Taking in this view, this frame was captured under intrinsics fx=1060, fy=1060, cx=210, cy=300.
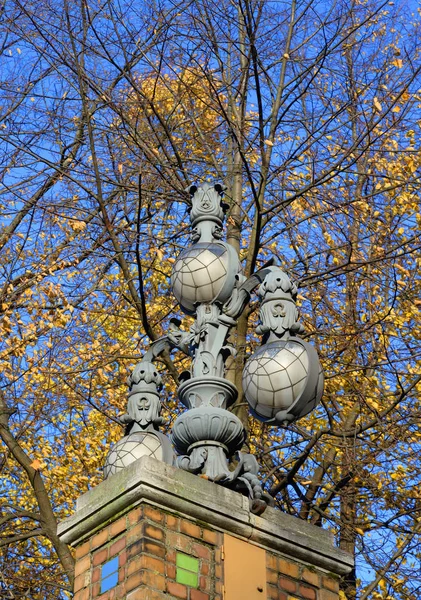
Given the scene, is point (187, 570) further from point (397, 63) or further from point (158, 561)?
point (397, 63)

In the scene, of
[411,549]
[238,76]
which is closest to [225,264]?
[411,549]

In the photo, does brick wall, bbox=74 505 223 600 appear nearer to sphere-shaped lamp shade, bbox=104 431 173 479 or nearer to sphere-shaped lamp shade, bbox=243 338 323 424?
sphere-shaped lamp shade, bbox=104 431 173 479

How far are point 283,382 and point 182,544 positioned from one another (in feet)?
3.82

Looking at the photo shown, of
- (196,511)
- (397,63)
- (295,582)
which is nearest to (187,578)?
(196,511)

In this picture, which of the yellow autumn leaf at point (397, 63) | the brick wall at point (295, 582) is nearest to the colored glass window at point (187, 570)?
the brick wall at point (295, 582)

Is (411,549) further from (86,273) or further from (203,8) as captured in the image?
(203,8)

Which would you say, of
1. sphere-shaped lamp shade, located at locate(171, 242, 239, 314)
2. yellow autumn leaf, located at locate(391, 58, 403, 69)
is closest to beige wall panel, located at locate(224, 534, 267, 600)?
sphere-shaped lamp shade, located at locate(171, 242, 239, 314)

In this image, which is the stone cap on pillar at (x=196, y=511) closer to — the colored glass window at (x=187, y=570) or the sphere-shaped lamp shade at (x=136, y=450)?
the colored glass window at (x=187, y=570)

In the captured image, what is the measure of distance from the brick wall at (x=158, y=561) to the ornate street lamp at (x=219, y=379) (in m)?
0.37

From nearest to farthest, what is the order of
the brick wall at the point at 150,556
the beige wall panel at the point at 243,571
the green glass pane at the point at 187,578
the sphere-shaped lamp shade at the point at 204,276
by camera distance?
1. the brick wall at the point at 150,556
2. the green glass pane at the point at 187,578
3. the beige wall panel at the point at 243,571
4. the sphere-shaped lamp shade at the point at 204,276

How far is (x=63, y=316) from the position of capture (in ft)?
37.3

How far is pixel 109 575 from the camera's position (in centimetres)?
511

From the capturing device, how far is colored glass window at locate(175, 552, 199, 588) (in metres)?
5.01

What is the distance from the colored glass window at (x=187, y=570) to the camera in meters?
5.01
